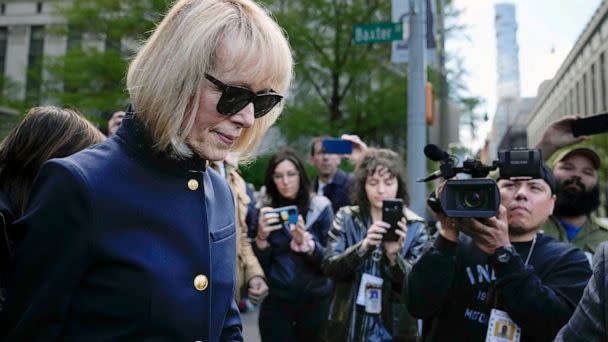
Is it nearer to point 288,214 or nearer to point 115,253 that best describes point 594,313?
point 115,253

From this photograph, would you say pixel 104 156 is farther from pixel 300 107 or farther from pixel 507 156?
pixel 300 107

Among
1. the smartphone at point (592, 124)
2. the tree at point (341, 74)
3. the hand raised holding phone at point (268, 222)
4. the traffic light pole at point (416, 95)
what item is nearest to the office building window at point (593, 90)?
the smartphone at point (592, 124)

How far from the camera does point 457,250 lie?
2.70 m

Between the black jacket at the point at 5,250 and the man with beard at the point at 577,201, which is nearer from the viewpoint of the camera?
the black jacket at the point at 5,250

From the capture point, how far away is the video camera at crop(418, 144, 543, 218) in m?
2.23

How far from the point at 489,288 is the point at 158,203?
5.55ft

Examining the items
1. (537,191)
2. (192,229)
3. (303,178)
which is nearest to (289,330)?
(303,178)

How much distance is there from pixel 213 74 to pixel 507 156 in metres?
1.46

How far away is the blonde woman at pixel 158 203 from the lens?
1318mm

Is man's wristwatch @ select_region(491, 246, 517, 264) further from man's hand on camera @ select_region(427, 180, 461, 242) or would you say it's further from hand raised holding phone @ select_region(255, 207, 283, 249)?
hand raised holding phone @ select_region(255, 207, 283, 249)

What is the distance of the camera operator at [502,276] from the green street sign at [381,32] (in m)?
3.21

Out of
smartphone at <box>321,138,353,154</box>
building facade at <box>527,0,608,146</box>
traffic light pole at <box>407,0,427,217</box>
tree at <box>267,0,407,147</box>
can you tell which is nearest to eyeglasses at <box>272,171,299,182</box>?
smartphone at <box>321,138,353,154</box>

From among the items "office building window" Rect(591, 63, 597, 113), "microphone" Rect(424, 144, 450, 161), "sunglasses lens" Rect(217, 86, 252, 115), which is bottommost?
"microphone" Rect(424, 144, 450, 161)

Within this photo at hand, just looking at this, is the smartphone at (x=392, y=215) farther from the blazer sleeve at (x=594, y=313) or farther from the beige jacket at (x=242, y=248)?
the blazer sleeve at (x=594, y=313)
